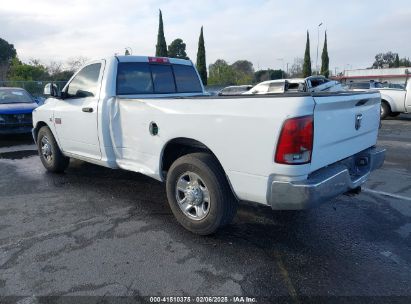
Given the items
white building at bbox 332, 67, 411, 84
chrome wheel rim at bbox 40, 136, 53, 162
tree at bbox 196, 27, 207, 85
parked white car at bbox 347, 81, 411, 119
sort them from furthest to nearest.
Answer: white building at bbox 332, 67, 411, 84 → tree at bbox 196, 27, 207, 85 → parked white car at bbox 347, 81, 411, 119 → chrome wheel rim at bbox 40, 136, 53, 162

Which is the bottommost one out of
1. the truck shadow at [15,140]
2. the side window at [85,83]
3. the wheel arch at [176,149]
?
the truck shadow at [15,140]

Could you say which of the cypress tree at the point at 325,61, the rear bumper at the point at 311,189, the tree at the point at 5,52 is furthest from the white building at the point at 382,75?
the rear bumper at the point at 311,189

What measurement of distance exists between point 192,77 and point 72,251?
11.5 ft

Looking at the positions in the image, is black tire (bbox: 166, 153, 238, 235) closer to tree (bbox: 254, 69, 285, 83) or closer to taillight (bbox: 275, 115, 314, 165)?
taillight (bbox: 275, 115, 314, 165)

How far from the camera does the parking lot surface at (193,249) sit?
9.52ft

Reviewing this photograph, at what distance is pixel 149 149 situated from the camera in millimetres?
4168

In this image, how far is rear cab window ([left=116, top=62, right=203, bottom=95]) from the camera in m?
4.97

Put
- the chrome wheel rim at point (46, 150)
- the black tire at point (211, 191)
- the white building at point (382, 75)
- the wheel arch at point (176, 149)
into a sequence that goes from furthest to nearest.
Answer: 1. the white building at point (382, 75)
2. the chrome wheel rim at point (46, 150)
3. the wheel arch at point (176, 149)
4. the black tire at point (211, 191)

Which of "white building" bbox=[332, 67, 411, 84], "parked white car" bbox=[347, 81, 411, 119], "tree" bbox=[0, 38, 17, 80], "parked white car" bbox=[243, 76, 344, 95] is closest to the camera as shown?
"parked white car" bbox=[347, 81, 411, 119]

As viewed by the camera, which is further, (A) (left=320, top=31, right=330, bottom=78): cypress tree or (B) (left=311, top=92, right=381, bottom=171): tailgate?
(A) (left=320, top=31, right=330, bottom=78): cypress tree

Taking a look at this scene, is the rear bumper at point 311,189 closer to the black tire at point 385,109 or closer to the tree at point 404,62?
the black tire at point 385,109

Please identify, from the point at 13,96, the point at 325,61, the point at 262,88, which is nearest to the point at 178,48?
the point at 325,61

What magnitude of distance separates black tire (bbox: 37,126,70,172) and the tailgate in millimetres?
4613

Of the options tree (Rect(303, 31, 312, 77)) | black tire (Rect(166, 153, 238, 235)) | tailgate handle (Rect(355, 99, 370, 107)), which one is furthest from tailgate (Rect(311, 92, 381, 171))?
tree (Rect(303, 31, 312, 77))
